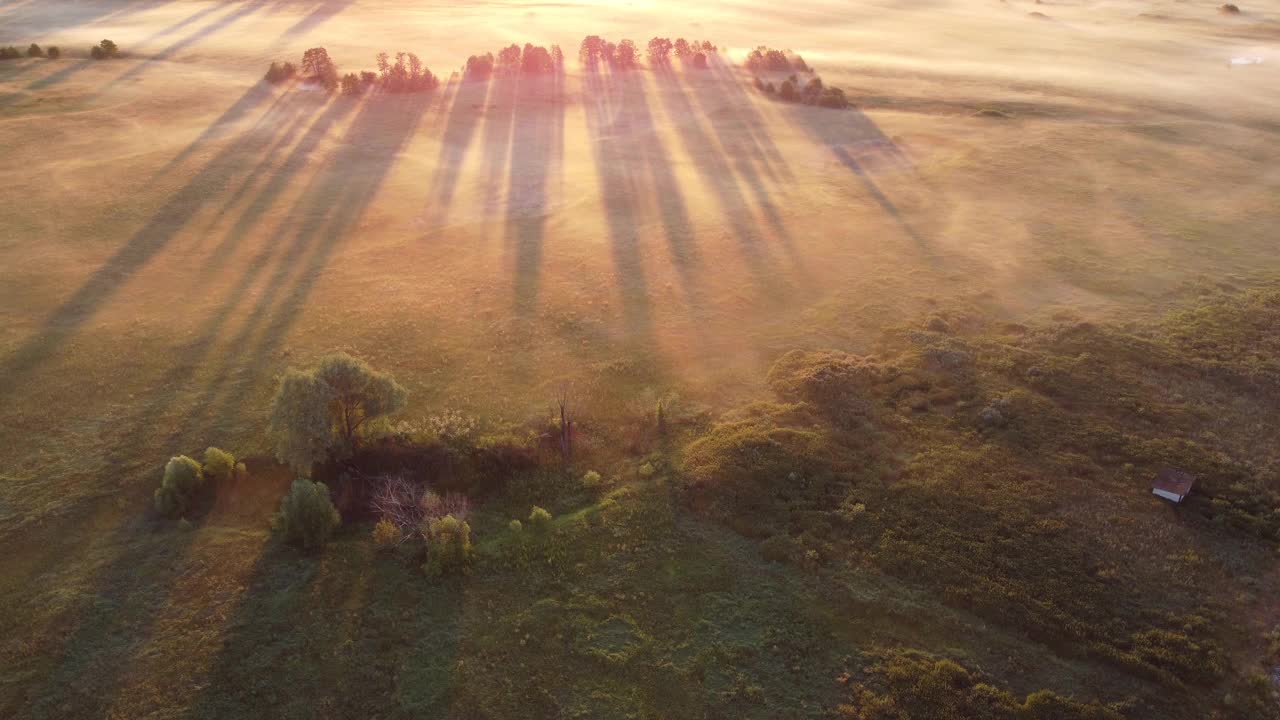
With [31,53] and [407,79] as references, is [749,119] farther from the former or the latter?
[31,53]

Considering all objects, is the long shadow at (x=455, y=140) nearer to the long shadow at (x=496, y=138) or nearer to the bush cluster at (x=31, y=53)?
the long shadow at (x=496, y=138)

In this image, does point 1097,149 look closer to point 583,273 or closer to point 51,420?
point 583,273

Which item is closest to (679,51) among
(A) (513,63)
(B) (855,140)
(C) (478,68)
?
(A) (513,63)

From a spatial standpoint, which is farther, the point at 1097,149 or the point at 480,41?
the point at 480,41

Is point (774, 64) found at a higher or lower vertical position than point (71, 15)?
lower

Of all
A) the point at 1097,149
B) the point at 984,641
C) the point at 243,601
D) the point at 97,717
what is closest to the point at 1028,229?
the point at 1097,149

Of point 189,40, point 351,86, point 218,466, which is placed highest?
point 189,40
